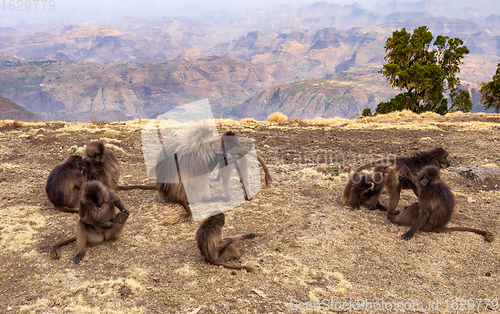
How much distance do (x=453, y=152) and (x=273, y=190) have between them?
765 centimetres

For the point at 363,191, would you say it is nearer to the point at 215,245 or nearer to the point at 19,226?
the point at 215,245

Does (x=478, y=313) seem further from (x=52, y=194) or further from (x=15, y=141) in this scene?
(x=15, y=141)

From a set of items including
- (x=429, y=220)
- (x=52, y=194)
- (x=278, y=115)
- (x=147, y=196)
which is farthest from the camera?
(x=278, y=115)

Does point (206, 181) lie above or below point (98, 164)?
below

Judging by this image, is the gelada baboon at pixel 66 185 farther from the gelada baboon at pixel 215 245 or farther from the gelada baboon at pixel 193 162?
the gelada baboon at pixel 215 245

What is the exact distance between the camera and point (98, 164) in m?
6.73

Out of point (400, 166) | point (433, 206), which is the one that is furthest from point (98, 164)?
point (433, 206)

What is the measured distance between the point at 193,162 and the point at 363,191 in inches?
152

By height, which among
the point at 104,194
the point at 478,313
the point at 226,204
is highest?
the point at 104,194

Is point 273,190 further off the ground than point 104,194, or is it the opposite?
point 104,194

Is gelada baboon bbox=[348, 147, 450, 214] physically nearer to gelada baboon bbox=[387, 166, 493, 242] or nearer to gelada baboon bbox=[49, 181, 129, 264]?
gelada baboon bbox=[387, 166, 493, 242]

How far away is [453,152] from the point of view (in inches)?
441

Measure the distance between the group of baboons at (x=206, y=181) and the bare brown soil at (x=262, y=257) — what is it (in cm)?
26

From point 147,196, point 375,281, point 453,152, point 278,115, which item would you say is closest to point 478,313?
point 375,281
